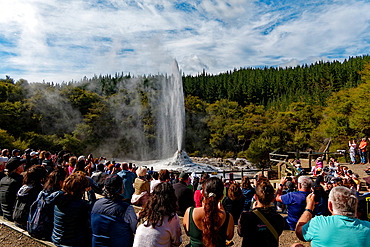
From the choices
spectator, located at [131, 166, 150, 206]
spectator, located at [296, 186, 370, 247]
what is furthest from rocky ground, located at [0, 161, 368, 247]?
spectator, located at [296, 186, 370, 247]

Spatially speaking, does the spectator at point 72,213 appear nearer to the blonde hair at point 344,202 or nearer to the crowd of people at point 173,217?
the crowd of people at point 173,217

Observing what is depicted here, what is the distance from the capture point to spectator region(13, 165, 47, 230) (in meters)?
4.20

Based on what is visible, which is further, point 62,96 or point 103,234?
point 62,96

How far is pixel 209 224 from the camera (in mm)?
2658

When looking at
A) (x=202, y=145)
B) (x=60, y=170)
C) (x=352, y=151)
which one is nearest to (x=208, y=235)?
(x=60, y=170)

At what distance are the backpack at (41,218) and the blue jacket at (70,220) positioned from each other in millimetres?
366

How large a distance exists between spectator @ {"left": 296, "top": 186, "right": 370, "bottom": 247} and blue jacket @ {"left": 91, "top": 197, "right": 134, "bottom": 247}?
6.91 feet

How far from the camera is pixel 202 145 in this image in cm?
4494

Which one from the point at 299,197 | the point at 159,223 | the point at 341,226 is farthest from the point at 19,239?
the point at 341,226

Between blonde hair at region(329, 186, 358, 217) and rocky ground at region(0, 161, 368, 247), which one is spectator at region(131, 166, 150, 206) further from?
blonde hair at region(329, 186, 358, 217)

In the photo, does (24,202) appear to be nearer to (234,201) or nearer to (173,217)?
(173,217)

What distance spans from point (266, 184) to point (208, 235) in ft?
2.85

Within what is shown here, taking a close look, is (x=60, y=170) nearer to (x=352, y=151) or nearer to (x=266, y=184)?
(x=266, y=184)

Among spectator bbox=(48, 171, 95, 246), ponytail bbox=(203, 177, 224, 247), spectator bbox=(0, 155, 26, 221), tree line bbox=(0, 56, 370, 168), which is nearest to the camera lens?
ponytail bbox=(203, 177, 224, 247)
